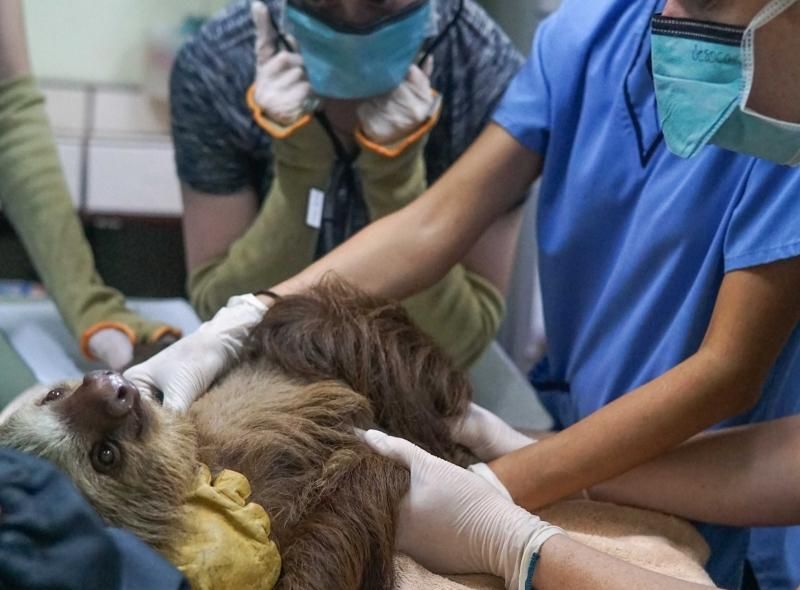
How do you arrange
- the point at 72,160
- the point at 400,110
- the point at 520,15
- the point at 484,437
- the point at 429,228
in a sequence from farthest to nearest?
the point at 72,160 < the point at 520,15 < the point at 400,110 < the point at 429,228 < the point at 484,437

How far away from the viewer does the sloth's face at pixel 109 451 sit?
92 cm

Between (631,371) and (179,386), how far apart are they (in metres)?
0.61

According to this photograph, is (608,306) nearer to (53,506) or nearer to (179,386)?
(179,386)

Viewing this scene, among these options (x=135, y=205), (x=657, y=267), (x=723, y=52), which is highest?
(x=723, y=52)

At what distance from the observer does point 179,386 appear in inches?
45.1

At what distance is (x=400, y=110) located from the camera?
1484 mm

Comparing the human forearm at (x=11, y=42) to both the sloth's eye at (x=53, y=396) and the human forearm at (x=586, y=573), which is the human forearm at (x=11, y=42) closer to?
the sloth's eye at (x=53, y=396)

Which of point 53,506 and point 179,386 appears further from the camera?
point 179,386

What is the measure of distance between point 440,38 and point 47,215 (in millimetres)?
821

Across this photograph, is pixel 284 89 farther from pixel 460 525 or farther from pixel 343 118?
pixel 460 525

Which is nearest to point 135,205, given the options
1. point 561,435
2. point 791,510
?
point 561,435

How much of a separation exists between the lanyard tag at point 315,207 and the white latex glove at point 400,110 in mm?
169

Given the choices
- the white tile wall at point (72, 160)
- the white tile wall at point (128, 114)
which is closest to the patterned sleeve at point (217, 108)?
the white tile wall at point (72, 160)

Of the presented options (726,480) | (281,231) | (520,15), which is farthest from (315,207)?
(520,15)
